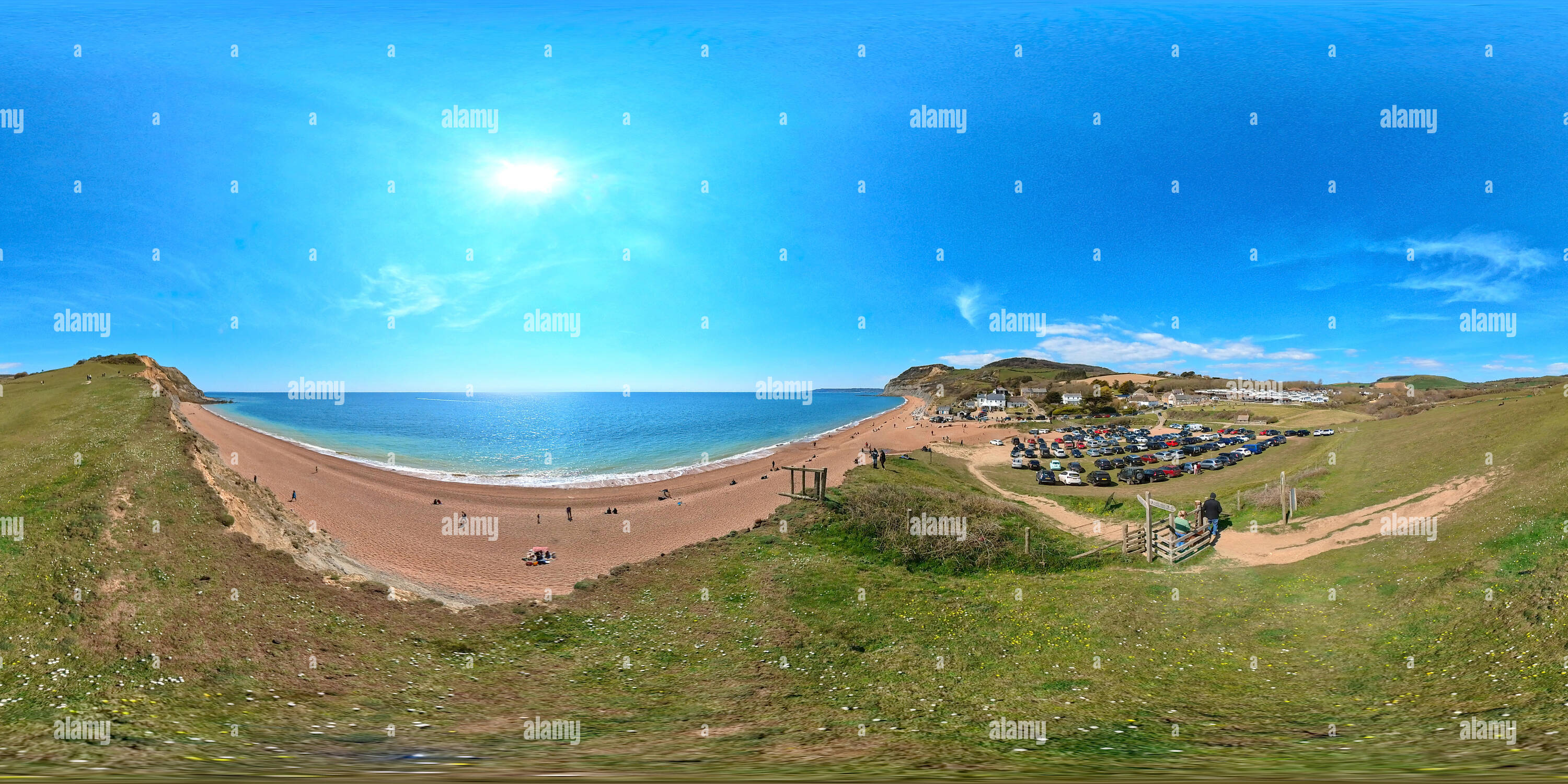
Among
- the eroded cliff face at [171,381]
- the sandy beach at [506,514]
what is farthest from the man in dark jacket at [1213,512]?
the eroded cliff face at [171,381]

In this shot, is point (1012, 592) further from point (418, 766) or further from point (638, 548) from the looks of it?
point (638, 548)

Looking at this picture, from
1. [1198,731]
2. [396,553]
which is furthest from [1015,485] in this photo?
[396,553]

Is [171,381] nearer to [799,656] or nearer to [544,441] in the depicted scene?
[544,441]

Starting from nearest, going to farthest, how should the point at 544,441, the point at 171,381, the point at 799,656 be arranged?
the point at 799,656, the point at 171,381, the point at 544,441

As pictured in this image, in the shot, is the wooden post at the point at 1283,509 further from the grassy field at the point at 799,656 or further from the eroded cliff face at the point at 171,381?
the eroded cliff face at the point at 171,381

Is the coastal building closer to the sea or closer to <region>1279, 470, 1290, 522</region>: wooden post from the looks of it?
the sea

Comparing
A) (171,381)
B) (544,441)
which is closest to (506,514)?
(544,441)
